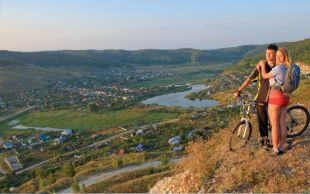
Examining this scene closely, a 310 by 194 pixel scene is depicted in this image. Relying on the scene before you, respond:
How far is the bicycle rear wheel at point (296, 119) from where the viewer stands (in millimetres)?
7926

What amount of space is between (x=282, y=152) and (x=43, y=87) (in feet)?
350

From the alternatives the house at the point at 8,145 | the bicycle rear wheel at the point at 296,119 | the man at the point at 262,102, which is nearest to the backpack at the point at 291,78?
the man at the point at 262,102

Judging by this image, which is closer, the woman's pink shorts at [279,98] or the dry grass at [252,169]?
the dry grass at [252,169]

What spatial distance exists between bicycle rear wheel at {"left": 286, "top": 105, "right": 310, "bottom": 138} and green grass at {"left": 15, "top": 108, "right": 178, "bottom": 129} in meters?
45.6

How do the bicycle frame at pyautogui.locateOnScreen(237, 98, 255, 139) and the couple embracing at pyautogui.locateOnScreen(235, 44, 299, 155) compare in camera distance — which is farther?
the bicycle frame at pyautogui.locateOnScreen(237, 98, 255, 139)

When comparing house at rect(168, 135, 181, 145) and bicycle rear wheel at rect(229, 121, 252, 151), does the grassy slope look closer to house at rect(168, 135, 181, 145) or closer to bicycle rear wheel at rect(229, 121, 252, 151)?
house at rect(168, 135, 181, 145)

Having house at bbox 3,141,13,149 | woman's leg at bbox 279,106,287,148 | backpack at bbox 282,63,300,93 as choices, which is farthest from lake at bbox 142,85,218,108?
backpack at bbox 282,63,300,93

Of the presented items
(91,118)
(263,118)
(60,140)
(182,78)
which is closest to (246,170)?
(263,118)

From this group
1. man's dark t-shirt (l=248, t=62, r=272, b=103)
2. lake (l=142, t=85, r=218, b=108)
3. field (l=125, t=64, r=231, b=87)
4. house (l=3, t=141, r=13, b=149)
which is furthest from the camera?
field (l=125, t=64, r=231, b=87)

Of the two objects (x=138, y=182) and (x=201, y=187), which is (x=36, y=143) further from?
(x=201, y=187)

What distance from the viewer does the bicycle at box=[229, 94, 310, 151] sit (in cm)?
783

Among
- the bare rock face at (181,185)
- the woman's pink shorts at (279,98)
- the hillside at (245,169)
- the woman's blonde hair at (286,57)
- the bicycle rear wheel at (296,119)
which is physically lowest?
the bare rock face at (181,185)

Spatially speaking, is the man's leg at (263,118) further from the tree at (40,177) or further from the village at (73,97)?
the village at (73,97)

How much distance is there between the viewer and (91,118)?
6100cm
